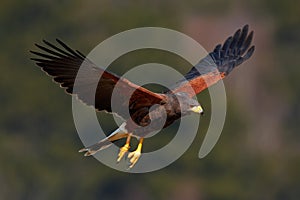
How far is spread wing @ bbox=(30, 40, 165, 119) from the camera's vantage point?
15.4 metres

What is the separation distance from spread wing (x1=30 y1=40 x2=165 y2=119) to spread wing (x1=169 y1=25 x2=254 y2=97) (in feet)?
2.95

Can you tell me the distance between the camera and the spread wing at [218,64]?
17.1 meters

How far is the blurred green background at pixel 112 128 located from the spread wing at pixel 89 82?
17433 mm

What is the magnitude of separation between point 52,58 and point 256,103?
93.3 ft

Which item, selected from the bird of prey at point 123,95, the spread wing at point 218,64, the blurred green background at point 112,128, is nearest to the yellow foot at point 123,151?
the bird of prey at point 123,95

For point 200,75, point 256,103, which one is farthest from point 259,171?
point 200,75

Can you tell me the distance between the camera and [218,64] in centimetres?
1802

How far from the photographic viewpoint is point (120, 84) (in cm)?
1546

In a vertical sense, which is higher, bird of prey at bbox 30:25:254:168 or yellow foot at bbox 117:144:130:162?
bird of prey at bbox 30:25:254:168

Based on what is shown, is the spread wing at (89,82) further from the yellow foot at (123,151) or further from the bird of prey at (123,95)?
the yellow foot at (123,151)

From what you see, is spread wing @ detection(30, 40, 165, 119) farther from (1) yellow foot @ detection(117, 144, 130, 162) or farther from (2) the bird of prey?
(1) yellow foot @ detection(117, 144, 130, 162)

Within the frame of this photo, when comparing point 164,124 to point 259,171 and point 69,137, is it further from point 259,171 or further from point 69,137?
point 259,171

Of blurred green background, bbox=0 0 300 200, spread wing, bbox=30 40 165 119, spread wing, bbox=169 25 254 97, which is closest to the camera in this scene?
spread wing, bbox=30 40 165 119

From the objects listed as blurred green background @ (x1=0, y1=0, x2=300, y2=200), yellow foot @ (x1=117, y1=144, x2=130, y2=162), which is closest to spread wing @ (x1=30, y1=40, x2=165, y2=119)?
yellow foot @ (x1=117, y1=144, x2=130, y2=162)
